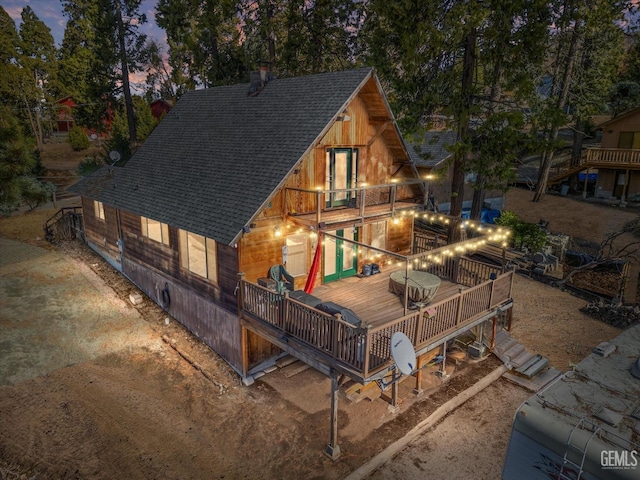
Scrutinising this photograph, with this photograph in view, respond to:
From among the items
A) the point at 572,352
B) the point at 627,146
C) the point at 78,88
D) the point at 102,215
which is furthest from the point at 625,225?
the point at 78,88

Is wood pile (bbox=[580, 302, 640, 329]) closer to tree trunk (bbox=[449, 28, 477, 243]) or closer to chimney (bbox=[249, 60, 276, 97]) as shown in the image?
tree trunk (bbox=[449, 28, 477, 243])

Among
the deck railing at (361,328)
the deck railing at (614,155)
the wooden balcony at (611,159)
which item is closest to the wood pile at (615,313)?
the deck railing at (361,328)

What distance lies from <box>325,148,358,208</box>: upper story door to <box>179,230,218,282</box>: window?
15.1 ft

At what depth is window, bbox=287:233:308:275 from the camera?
46.1 ft

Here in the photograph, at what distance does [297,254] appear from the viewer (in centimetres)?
1430

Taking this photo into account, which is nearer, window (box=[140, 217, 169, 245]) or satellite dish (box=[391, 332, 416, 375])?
satellite dish (box=[391, 332, 416, 375])

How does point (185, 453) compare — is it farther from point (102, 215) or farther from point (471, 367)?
point (102, 215)

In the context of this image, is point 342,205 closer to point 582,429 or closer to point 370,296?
point 370,296

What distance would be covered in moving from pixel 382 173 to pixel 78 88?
48.9 metres

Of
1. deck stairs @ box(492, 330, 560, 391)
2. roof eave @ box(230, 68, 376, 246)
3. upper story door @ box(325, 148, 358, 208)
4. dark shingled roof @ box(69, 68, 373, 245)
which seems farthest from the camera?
upper story door @ box(325, 148, 358, 208)

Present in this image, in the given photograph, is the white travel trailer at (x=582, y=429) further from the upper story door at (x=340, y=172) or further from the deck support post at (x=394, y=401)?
the upper story door at (x=340, y=172)

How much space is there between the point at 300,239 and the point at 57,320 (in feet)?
35.7

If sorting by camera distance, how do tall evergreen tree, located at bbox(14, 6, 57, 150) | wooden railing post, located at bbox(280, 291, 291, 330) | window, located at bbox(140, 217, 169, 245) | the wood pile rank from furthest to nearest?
tall evergreen tree, located at bbox(14, 6, 57, 150) → the wood pile → window, located at bbox(140, 217, 169, 245) → wooden railing post, located at bbox(280, 291, 291, 330)

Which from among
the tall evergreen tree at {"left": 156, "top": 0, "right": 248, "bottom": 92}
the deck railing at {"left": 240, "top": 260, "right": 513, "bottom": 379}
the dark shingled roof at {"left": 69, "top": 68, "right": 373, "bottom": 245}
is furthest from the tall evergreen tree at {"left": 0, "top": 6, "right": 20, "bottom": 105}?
the deck railing at {"left": 240, "top": 260, "right": 513, "bottom": 379}
